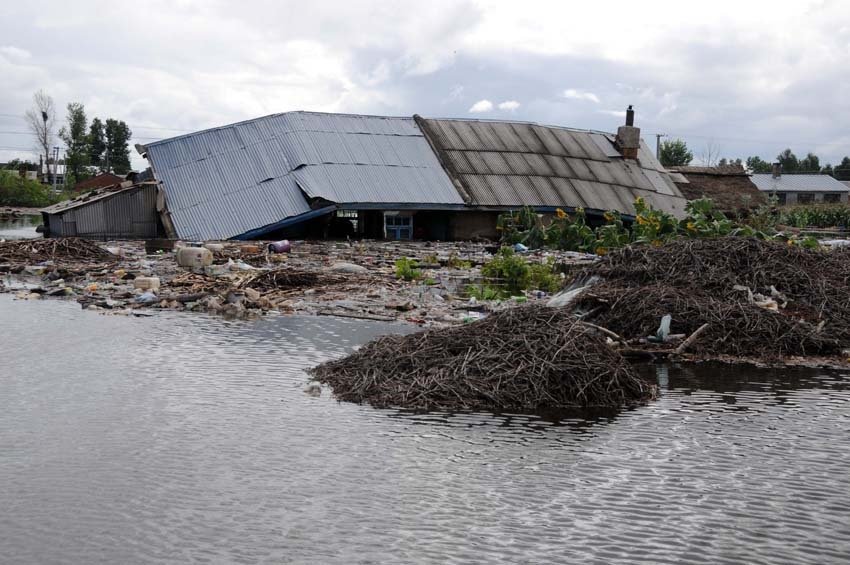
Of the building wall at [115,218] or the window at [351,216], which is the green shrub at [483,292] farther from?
the building wall at [115,218]

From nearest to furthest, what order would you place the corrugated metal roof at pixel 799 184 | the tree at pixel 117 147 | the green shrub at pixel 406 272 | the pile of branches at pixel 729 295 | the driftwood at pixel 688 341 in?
the driftwood at pixel 688 341 → the pile of branches at pixel 729 295 → the green shrub at pixel 406 272 → the corrugated metal roof at pixel 799 184 → the tree at pixel 117 147

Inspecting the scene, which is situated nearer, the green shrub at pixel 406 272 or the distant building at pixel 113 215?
the green shrub at pixel 406 272

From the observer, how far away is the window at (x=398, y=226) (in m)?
28.3

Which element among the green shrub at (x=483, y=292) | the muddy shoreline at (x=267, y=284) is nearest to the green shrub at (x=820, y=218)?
the muddy shoreline at (x=267, y=284)

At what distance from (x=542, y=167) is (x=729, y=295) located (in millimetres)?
19918

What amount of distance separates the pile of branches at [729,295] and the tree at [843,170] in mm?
88996

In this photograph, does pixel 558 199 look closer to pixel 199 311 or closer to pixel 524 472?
pixel 199 311

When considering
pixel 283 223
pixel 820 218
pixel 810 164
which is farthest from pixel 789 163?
pixel 283 223

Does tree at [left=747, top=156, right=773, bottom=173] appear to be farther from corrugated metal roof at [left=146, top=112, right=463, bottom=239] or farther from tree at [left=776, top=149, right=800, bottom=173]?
corrugated metal roof at [left=146, top=112, right=463, bottom=239]

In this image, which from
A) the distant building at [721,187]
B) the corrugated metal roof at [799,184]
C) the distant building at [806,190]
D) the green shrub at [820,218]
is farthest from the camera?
the corrugated metal roof at [799,184]

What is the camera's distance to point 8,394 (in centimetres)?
806

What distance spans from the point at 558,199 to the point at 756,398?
68.6ft

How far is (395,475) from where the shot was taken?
19.7ft

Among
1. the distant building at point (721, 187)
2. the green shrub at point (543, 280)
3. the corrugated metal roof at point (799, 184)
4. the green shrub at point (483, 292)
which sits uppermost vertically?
the corrugated metal roof at point (799, 184)
